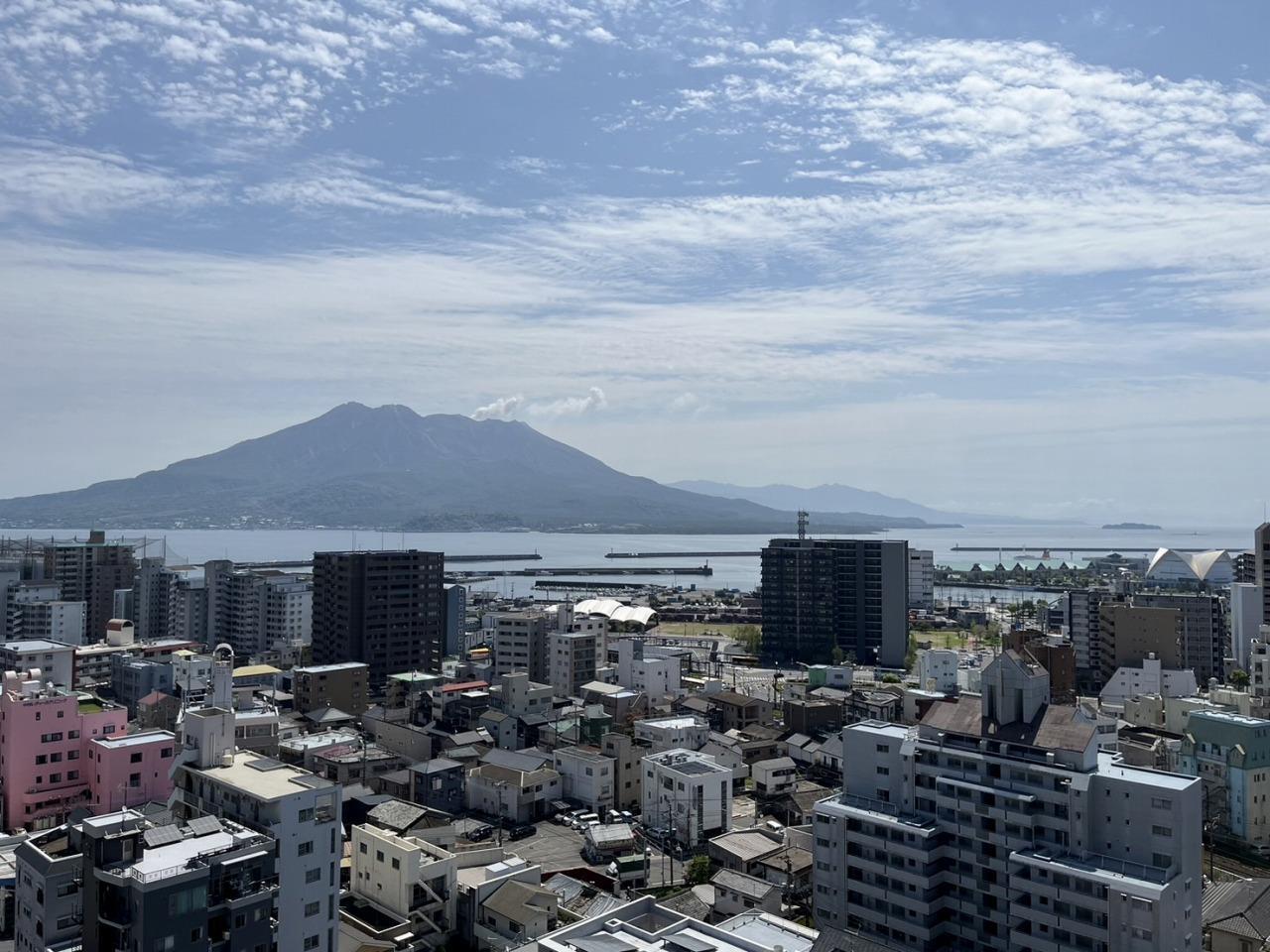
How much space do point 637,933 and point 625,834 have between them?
225 inches

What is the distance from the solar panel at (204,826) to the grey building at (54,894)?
81cm

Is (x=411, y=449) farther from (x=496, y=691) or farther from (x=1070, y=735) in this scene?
(x=1070, y=735)

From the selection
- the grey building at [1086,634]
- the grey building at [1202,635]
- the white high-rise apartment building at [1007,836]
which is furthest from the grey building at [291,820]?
the grey building at [1202,635]

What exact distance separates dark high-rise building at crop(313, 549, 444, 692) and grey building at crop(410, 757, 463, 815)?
1014 cm

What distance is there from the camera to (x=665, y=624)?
39.8m

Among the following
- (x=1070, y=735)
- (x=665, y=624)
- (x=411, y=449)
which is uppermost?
(x=411, y=449)

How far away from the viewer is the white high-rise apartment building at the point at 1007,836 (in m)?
7.82

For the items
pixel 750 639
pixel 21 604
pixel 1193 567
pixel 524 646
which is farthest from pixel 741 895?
pixel 1193 567

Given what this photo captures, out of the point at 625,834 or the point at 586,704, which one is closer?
the point at 625,834

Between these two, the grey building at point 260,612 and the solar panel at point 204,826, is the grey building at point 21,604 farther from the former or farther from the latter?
the solar panel at point 204,826

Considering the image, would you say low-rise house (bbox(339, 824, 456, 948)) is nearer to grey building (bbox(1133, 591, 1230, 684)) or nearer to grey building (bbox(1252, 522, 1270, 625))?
grey building (bbox(1133, 591, 1230, 684))

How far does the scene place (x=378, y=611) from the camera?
24.5m

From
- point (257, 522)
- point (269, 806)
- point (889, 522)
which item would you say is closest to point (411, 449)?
point (257, 522)

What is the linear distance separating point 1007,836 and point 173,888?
23.2 ft
